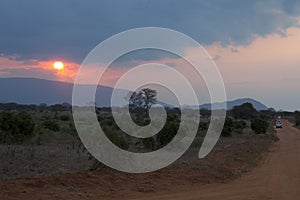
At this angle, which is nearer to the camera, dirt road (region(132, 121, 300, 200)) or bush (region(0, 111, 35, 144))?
dirt road (region(132, 121, 300, 200))

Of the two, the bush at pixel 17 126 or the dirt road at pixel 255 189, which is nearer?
the dirt road at pixel 255 189

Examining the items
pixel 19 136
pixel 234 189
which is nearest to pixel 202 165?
pixel 234 189

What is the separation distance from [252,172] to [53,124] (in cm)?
2336

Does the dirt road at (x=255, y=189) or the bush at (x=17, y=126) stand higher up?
the bush at (x=17, y=126)

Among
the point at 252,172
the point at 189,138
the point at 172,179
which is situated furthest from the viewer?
the point at 189,138

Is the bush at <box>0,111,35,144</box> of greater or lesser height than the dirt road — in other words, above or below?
above

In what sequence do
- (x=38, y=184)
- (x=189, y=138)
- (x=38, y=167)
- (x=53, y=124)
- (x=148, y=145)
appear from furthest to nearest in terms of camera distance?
(x=53, y=124), (x=189, y=138), (x=148, y=145), (x=38, y=167), (x=38, y=184)

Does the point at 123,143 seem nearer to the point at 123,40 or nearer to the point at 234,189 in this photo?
the point at 123,40

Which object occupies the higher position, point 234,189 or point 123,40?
point 123,40

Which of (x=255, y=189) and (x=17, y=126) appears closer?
(x=255, y=189)

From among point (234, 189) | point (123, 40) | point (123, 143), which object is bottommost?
point (234, 189)

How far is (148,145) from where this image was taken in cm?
2603

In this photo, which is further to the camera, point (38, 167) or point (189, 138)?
point (189, 138)

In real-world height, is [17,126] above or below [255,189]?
above
